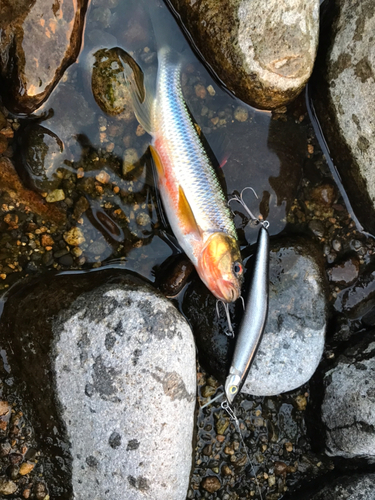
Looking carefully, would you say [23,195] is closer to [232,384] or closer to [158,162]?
[158,162]

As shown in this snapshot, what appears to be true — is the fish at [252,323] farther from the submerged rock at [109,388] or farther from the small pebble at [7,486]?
the small pebble at [7,486]

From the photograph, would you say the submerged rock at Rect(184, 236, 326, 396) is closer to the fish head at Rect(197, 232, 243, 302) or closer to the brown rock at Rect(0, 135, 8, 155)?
the fish head at Rect(197, 232, 243, 302)

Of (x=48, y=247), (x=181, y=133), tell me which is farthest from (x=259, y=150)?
(x=48, y=247)

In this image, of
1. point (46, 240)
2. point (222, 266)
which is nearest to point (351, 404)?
point (222, 266)

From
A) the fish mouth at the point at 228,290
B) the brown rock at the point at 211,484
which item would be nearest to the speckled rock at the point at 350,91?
the fish mouth at the point at 228,290

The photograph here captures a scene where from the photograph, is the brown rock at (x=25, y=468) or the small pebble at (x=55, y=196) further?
the small pebble at (x=55, y=196)

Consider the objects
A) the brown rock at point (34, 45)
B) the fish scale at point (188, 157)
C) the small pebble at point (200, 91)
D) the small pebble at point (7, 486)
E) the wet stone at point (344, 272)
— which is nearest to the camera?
the brown rock at point (34, 45)

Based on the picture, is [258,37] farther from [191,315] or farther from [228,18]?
[191,315]


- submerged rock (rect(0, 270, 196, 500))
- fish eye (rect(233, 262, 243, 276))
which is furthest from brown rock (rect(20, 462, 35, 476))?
fish eye (rect(233, 262, 243, 276))
